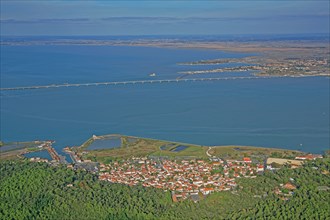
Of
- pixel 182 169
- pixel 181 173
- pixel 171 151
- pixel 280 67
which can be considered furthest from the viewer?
pixel 280 67

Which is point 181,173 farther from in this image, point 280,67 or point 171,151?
point 280,67

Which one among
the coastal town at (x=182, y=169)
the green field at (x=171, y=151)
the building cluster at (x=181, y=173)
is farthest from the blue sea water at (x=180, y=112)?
the building cluster at (x=181, y=173)

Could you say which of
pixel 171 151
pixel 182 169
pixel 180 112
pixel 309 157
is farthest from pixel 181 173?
pixel 180 112

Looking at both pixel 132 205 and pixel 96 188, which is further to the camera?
pixel 96 188

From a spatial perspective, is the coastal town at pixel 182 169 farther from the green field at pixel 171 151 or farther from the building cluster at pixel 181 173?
the green field at pixel 171 151

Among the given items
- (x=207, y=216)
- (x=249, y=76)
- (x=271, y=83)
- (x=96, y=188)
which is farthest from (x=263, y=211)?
(x=249, y=76)

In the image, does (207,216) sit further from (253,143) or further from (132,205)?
(253,143)
